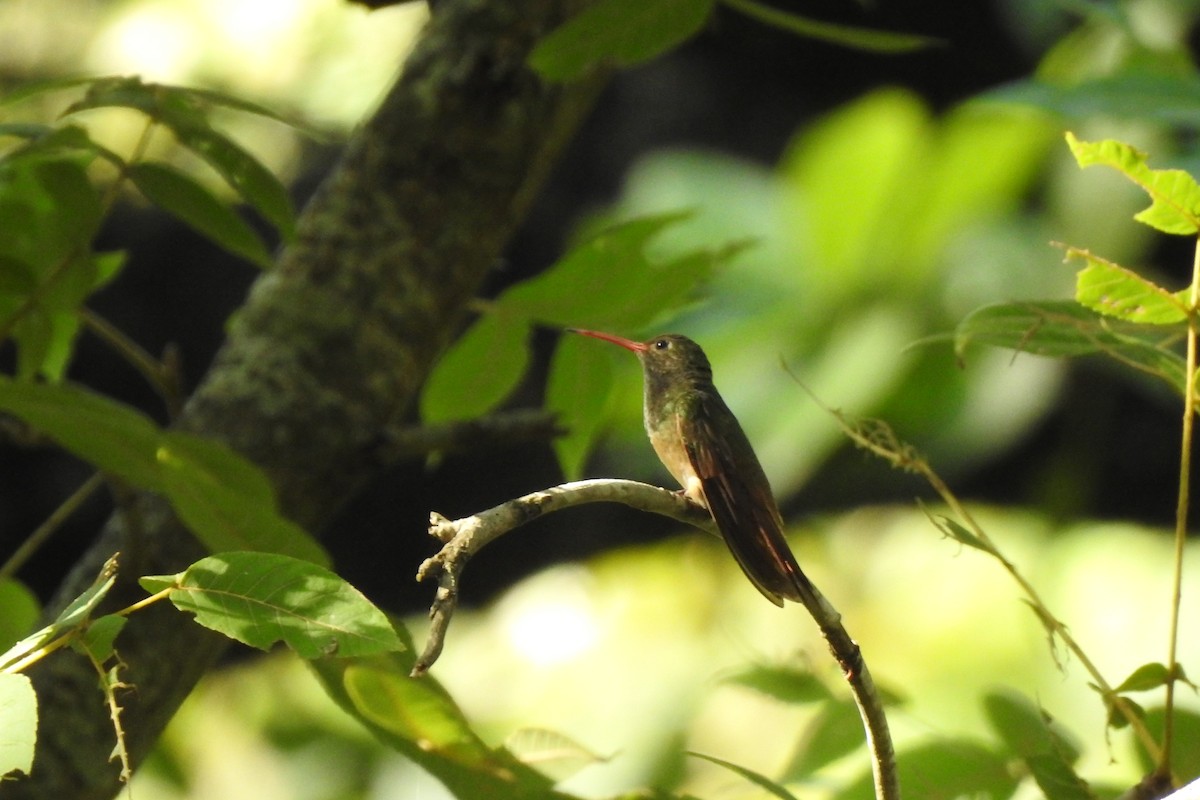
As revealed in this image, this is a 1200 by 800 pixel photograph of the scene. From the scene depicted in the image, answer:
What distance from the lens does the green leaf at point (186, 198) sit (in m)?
1.31

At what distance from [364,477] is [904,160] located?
321 centimetres

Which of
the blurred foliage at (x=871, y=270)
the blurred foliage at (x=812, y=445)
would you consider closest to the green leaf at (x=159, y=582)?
the blurred foliage at (x=812, y=445)

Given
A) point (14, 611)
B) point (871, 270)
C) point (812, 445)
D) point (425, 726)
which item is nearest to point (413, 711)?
point (425, 726)

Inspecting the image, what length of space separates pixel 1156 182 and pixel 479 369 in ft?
3.09

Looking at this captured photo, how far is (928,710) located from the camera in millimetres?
3521

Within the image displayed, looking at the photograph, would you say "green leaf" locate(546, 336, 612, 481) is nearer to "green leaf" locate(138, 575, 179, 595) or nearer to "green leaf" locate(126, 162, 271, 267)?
"green leaf" locate(126, 162, 271, 267)

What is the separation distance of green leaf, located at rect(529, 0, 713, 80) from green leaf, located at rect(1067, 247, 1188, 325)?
0.57m

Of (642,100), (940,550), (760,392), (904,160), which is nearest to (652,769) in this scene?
(760,392)

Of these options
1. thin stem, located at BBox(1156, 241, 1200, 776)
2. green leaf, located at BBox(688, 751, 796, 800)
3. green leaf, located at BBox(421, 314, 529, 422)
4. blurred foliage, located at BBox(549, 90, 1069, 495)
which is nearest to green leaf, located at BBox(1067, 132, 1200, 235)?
thin stem, located at BBox(1156, 241, 1200, 776)

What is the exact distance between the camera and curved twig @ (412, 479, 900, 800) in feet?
2.27

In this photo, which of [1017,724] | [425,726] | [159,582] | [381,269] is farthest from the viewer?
[381,269]

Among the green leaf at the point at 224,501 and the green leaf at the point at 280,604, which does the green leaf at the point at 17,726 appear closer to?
the green leaf at the point at 280,604

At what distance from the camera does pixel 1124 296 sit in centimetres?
96

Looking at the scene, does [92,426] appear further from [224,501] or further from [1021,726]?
[1021,726]
